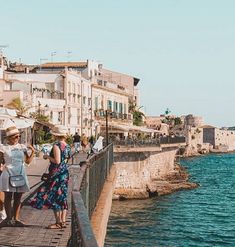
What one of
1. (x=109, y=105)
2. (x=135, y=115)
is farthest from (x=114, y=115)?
(x=135, y=115)

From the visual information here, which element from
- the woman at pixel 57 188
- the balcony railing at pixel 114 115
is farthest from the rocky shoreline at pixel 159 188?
the woman at pixel 57 188

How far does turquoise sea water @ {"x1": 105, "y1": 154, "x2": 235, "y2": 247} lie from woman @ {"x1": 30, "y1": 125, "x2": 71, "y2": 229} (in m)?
17.0

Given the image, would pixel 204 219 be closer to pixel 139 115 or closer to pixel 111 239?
pixel 111 239

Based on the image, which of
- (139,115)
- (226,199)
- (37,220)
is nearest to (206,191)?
(226,199)

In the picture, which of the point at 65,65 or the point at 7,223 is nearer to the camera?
the point at 7,223

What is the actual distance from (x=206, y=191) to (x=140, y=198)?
14538 millimetres

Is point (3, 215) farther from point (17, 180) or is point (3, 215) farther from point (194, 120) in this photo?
point (194, 120)

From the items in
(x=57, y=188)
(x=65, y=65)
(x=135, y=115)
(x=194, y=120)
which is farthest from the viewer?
(x=194, y=120)

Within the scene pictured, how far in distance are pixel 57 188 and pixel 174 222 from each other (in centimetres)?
2573

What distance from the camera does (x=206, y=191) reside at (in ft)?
176

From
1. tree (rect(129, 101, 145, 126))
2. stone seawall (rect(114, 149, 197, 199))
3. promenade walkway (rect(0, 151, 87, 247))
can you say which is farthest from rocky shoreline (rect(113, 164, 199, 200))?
promenade walkway (rect(0, 151, 87, 247))

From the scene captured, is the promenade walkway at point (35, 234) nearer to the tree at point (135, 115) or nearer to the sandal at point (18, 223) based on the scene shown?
the sandal at point (18, 223)

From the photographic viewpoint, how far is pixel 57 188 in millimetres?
9555

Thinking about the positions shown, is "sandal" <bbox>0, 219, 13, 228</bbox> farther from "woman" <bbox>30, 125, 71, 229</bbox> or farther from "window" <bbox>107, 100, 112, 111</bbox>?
"window" <bbox>107, 100, 112, 111</bbox>
